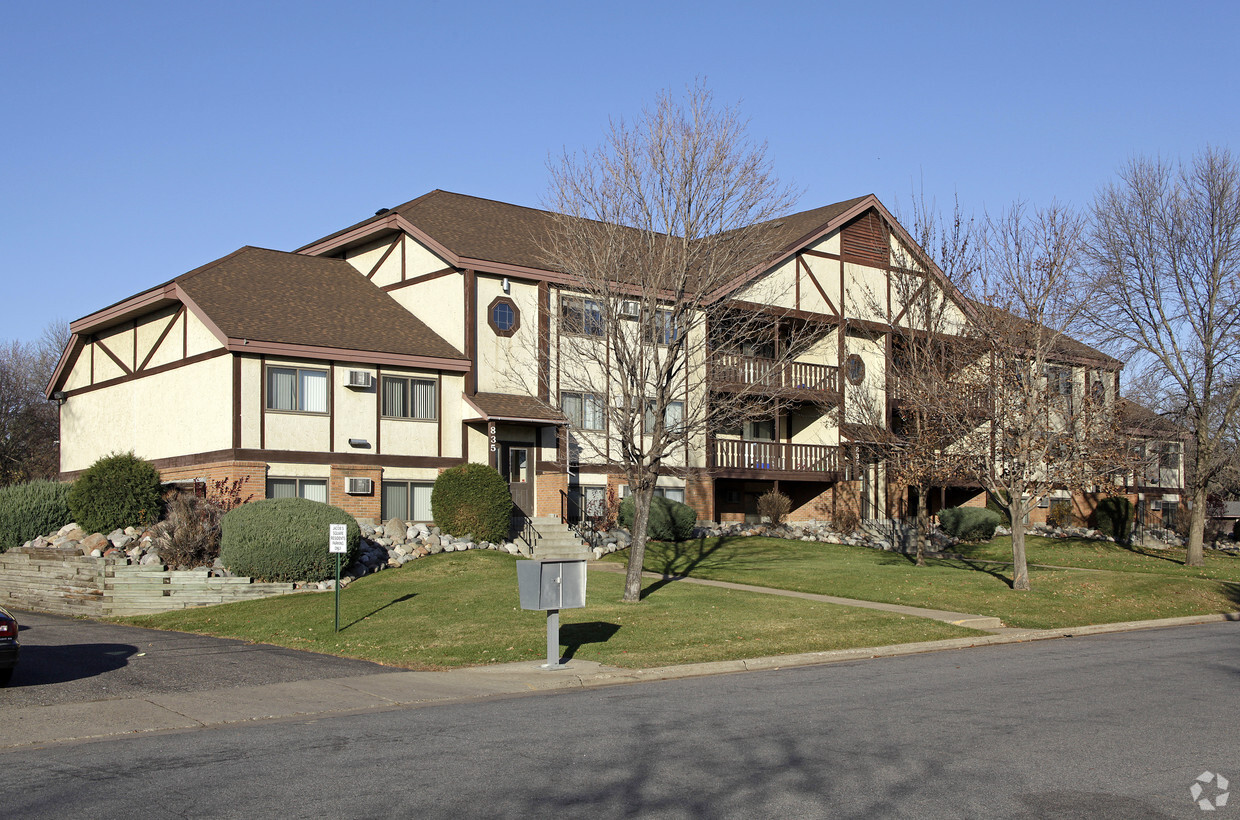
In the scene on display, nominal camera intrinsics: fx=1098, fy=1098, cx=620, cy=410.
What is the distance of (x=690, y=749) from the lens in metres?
9.24

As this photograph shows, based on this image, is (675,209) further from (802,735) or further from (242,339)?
(802,735)

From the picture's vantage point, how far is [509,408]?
30719 millimetres

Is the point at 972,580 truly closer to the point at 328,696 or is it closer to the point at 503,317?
the point at 503,317

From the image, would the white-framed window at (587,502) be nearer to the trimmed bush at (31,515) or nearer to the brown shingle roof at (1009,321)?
the brown shingle roof at (1009,321)

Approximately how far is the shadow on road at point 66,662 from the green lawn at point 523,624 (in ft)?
8.34

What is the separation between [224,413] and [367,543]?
498cm

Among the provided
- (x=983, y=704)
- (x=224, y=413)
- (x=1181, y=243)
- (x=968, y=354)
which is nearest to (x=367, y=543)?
(x=224, y=413)

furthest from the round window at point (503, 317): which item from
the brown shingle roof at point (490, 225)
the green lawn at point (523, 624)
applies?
the green lawn at point (523, 624)

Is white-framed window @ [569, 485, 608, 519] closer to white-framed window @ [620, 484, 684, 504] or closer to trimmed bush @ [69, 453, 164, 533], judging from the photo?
white-framed window @ [620, 484, 684, 504]

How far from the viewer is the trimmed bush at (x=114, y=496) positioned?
90.1ft

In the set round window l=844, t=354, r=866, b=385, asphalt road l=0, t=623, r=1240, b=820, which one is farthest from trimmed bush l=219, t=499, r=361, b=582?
round window l=844, t=354, r=866, b=385

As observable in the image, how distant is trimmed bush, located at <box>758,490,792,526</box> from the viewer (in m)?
36.2

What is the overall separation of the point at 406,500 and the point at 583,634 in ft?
43.8

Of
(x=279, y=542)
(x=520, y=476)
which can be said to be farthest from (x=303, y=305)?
(x=279, y=542)
